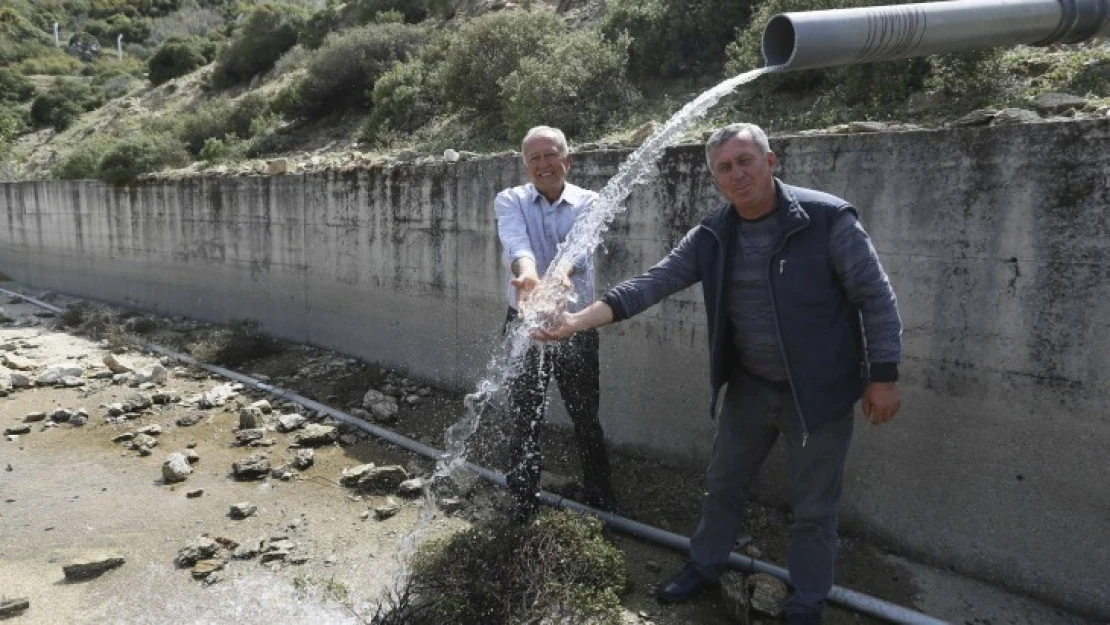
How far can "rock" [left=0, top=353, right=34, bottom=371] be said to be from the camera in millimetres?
8117

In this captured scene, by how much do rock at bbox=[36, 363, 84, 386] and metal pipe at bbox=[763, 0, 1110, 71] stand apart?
744 cm

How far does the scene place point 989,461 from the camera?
3254mm

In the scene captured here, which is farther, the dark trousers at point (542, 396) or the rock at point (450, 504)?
the rock at point (450, 504)

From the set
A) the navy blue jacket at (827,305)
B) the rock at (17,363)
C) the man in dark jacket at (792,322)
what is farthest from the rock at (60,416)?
the navy blue jacket at (827,305)

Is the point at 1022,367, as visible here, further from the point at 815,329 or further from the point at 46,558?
the point at 46,558

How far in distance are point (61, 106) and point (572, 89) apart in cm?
2808

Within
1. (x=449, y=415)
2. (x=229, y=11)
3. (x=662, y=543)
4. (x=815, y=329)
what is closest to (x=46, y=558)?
(x=449, y=415)

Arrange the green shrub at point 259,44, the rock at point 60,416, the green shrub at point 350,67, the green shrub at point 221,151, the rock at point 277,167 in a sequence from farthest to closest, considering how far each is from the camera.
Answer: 1. the green shrub at point 259,44
2. the green shrub at point 350,67
3. the green shrub at point 221,151
4. the rock at point 277,167
5. the rock at point 60,416

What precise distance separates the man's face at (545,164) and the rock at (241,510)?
2.60 metres

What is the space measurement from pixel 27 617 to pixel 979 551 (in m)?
4.29

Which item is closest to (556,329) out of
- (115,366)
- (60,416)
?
(60,416)

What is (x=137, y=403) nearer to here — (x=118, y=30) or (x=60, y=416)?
(x=60, y=416)

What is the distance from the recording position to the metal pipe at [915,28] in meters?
3.05

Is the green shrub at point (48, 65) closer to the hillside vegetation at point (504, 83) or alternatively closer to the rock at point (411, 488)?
the hillside vegetation at point (504, 83)
